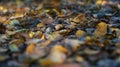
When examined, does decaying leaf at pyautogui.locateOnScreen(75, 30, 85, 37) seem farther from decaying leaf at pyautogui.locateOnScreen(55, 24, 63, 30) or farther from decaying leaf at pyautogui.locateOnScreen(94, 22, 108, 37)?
decaying leaf at pyautogui.locateOnScreen(55, 24, 63, 30)

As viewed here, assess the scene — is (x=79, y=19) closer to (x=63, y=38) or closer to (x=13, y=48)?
(x=63, y=38)

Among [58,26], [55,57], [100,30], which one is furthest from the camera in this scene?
[58,26]

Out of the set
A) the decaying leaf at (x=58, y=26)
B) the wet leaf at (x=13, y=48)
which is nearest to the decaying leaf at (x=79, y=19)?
the decaying leaf at (x=58, y=26)

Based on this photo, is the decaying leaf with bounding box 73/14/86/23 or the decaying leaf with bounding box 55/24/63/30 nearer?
the decaying leaf with bounding box 55/24/63/30

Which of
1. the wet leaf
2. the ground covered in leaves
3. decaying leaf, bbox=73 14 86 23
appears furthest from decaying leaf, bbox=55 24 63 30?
the wet leaf

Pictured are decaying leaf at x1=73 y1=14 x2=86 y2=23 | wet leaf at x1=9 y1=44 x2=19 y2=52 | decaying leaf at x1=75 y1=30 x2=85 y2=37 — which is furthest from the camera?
decaying leaf at x1=73 y1=14 x2=86 y2=23

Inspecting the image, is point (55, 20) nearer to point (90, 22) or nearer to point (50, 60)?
point (90, 22)

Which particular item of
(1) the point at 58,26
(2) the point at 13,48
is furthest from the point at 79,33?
(2) the point at 13,48

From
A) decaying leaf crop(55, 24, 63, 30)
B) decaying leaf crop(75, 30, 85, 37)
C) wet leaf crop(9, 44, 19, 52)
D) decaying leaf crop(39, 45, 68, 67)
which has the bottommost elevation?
decaying leaf crop(39, 45, 68, 67)

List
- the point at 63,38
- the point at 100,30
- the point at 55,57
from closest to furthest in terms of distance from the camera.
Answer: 1. the point at 55,57
2. the point at 63,38
3. the point at 100,30
